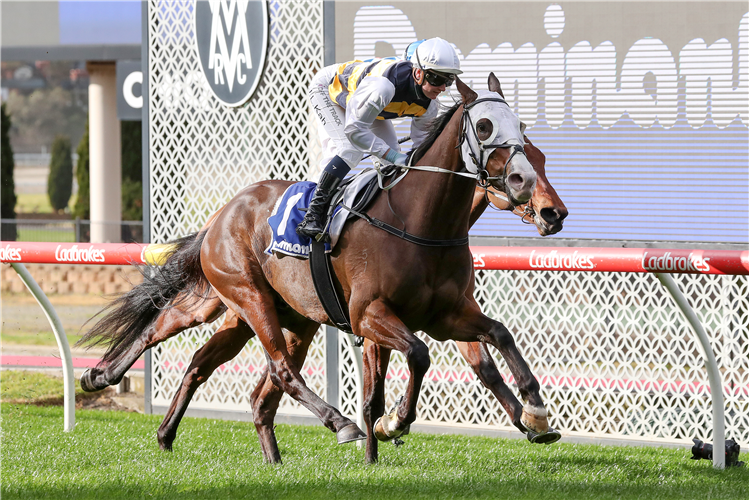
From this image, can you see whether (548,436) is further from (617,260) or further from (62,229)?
(62,229)

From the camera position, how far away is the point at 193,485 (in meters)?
3.96

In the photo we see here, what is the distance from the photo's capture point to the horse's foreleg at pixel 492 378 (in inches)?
145

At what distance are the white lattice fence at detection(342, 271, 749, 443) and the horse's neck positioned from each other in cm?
243

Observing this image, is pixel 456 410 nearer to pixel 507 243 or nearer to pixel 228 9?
pixel 507 243

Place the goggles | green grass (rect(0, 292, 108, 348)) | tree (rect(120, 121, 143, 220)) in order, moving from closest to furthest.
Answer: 1. the goggles
2. green grass (rect(0, 292, 108, 348))
3. tree (rect(120, 121, 143, 220))

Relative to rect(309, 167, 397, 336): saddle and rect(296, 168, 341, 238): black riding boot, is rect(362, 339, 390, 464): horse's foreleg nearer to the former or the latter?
rect(309, 167, 397, 336): saddle

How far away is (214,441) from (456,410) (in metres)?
1.76

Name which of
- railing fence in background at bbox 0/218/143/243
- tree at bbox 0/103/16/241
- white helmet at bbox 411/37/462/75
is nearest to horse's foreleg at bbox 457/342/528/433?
white helmet at bbox 411/37/462/75

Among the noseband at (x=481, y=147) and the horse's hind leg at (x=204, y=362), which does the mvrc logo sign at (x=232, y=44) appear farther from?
the noseband at (x=481, y=147)

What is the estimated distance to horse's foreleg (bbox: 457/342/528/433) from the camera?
3.69 m

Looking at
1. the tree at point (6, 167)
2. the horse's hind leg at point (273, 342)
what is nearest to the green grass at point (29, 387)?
the horse's hind leg at point (273, 342)

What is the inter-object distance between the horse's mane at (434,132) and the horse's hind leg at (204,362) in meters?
1.68

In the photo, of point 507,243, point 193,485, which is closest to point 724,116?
point 507,243

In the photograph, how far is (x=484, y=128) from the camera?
12.0 feet
